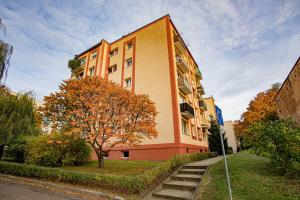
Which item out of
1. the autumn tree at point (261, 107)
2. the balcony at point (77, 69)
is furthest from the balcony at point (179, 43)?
the autumn tree at point (261, 107)

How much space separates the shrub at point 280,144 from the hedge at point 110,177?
4.19 m

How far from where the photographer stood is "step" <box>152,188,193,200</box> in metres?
6.37

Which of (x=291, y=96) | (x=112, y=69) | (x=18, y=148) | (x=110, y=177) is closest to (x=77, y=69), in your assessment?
(x=112, y=69)

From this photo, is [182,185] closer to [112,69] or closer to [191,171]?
[191,171]

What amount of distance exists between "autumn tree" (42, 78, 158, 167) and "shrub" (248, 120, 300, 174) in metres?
5.60

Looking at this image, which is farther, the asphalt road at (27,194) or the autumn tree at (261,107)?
the autumn tree at (261,107)

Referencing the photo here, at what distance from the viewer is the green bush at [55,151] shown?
10.3 metres

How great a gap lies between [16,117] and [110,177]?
9.30 metres

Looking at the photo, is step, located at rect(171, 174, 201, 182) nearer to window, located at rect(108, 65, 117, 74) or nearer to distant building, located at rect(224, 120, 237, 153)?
window, located at rect(108, 65, 117, 74)

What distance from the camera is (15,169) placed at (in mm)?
10266

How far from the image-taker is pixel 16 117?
1194 cm

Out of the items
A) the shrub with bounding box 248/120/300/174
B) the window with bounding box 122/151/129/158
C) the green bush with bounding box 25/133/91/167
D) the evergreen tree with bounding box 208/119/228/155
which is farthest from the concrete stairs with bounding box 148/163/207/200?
the evergreen tree with bounding box 208/119/228/155

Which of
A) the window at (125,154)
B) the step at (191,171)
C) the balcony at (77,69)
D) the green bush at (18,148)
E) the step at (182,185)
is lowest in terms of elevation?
the step at (182,185)

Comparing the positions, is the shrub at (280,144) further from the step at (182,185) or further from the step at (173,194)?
the step at (173,194)
